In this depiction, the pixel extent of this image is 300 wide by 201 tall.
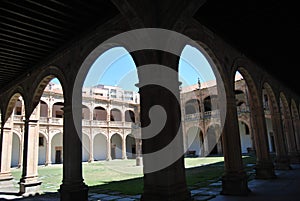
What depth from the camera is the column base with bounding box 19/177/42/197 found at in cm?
780

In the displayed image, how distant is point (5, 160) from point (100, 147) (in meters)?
21.8

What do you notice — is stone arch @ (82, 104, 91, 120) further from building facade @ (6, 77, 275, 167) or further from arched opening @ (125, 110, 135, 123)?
arched opening @ (125, 110, 135, 123)

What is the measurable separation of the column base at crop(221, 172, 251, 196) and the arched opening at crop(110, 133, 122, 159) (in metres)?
27.7

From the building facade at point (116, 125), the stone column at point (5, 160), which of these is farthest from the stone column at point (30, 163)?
the building facade at point (116, 125)

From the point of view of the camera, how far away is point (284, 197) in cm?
535

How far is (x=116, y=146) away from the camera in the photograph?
33469mm

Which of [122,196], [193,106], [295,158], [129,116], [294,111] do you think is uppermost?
[193,106]

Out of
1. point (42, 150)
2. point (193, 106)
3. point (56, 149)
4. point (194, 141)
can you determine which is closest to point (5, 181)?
point (42, 150)

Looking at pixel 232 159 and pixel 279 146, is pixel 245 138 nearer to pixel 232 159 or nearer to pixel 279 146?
pixel 279 146

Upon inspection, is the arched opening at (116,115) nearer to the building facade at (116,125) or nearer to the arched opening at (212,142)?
the building facade at (116,125)

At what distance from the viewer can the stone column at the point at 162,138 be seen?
3.54 metres

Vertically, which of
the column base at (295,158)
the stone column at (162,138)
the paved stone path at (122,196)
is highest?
the stone column at (162,138)

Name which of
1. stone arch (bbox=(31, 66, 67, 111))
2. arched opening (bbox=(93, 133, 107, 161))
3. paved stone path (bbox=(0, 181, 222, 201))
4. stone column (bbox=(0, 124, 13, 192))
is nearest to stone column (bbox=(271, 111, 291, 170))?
paved stone path (bbox=(0, 181, 222, 201))

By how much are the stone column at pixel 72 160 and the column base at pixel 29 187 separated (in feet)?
8.56
